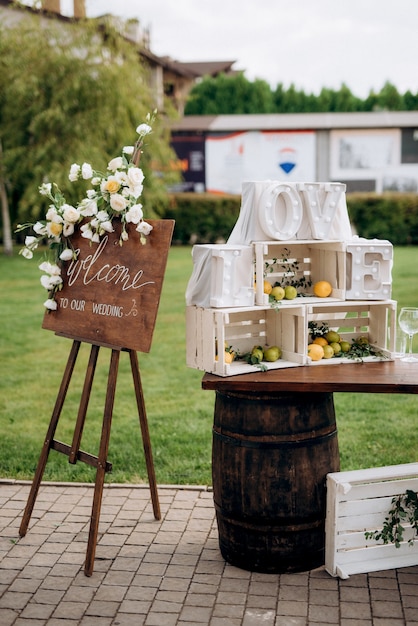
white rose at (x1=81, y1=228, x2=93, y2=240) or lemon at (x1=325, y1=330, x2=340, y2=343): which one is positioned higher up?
white rose at (x1=81, y1=228, x2=93, y2=240)

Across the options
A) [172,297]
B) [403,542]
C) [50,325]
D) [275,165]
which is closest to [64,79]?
[172,297]

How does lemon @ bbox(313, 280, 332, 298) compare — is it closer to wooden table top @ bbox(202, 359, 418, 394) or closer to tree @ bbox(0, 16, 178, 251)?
wooden table top @ bbox(202, 359, 418, 394)

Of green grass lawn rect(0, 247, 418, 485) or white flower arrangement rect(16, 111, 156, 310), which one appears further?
green grass lawn rect(0, 247, 418, 485)

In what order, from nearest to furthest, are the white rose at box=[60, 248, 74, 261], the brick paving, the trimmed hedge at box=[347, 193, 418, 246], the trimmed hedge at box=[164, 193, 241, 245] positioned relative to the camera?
the brick paving < the white rose at box=[60, 248, 74, 261] < the trimmed hedge at box=[347, 193, 418, 246] < the trimmed hedge at box=[164, 193, 241, 245]

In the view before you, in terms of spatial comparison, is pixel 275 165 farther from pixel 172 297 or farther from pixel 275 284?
pixel 275 284

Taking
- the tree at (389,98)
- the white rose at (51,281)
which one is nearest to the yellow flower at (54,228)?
the white rose at (51,281)

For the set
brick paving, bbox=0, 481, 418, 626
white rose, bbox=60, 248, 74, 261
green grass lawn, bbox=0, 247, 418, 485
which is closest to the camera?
brick paving, bbox=0, 481, 418, 626

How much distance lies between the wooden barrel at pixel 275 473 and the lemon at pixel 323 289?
0.65 metres

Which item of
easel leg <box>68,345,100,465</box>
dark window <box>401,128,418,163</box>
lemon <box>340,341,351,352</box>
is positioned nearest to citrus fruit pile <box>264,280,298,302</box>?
lemon <box>340,341,351,352</box>

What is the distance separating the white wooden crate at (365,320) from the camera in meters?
4.53

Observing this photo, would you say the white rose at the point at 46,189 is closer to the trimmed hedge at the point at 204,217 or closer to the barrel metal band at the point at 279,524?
the barrel metal band at the point at 279,524

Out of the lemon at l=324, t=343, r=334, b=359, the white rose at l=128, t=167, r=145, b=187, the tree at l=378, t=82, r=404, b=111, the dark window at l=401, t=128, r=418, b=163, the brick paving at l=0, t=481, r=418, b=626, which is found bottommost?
the brick paving at l=0, t=481, r=418, b=626

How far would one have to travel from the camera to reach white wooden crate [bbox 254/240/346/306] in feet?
14.9

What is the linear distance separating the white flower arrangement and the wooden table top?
861 mm
